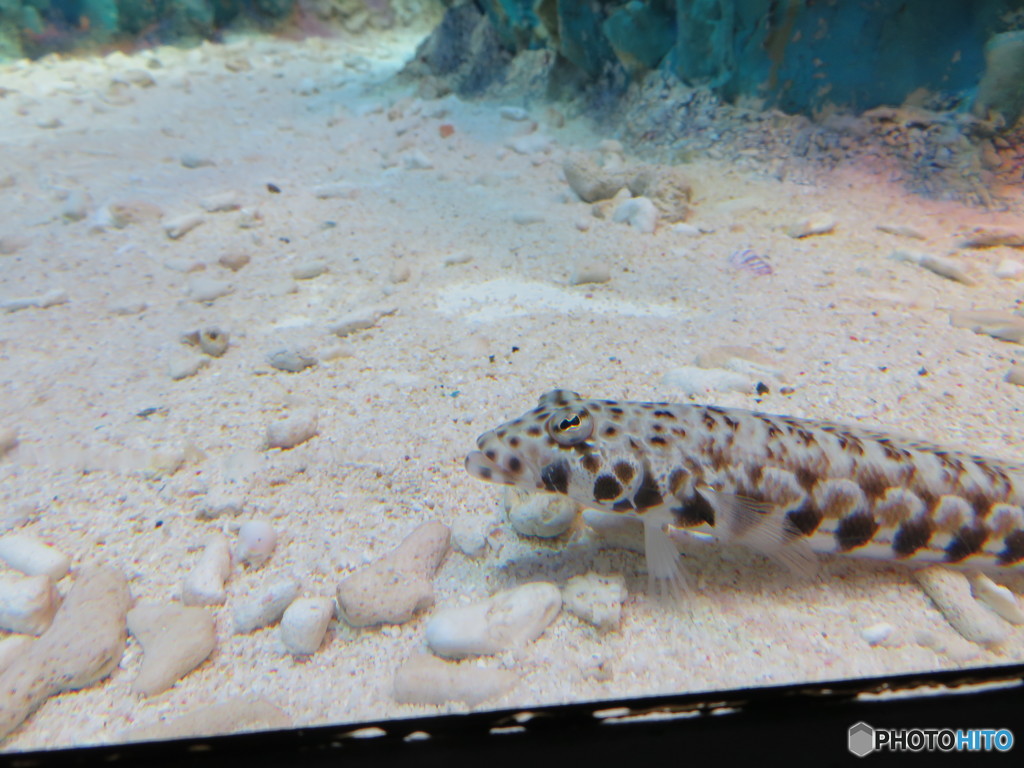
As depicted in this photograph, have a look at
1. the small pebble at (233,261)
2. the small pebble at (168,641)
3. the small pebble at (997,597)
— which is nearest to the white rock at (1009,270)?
the small pebble at (997,597)

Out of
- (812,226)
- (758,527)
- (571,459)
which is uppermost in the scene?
(571,459)

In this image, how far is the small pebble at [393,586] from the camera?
5.31 ft

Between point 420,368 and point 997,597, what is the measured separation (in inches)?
89.2

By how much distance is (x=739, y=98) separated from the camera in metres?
5.27

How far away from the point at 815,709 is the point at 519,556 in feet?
3.24

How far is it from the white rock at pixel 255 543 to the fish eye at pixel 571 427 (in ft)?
3.17

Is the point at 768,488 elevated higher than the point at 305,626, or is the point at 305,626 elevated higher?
the point at 768,488

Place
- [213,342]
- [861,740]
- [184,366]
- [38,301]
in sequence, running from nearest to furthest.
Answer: [861,740]
[184,366]
[213,342]
[38,301]

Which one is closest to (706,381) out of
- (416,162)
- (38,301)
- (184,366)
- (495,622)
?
(495,622)

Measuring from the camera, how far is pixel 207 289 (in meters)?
3.54

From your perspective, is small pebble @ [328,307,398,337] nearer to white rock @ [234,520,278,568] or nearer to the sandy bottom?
the sandy bottom

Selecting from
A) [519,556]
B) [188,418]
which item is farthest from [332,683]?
[188,418]

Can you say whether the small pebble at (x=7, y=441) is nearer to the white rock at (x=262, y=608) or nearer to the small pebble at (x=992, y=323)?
the white rock at (x=262, y=608)

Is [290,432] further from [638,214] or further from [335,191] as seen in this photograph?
[335,191]
